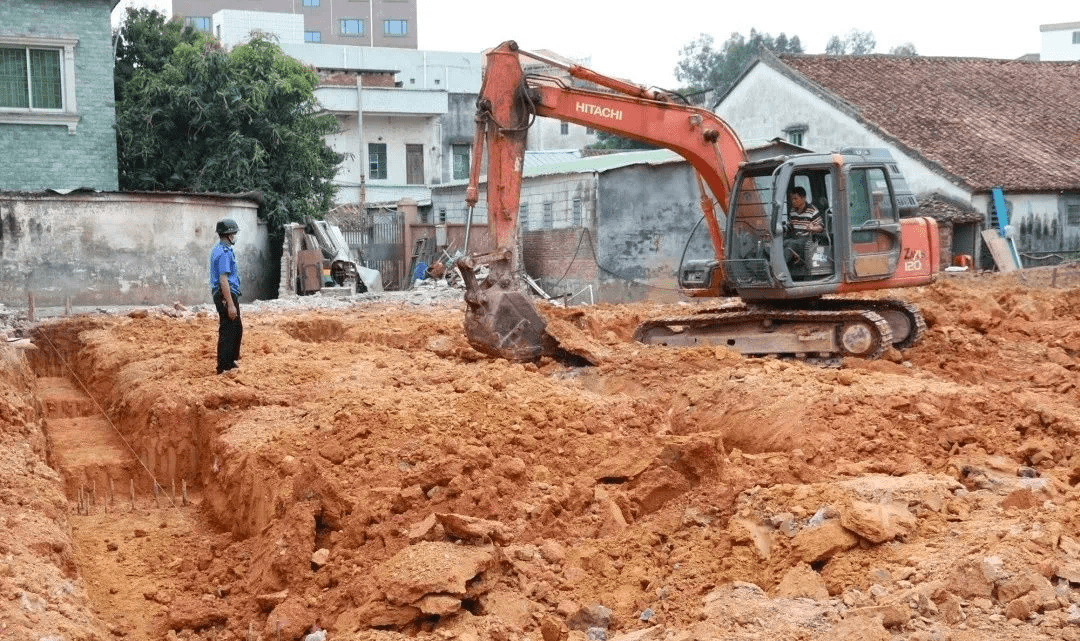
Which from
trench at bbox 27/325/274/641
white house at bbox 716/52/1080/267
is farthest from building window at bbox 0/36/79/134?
white house at bbox 716/52/1080/267

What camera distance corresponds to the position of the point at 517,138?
1293cm

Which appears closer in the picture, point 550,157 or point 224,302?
point 224,302

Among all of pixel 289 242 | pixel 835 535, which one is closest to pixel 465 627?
pixel 835 535

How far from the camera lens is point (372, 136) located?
4206 centimetres

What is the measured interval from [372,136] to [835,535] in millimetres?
37224

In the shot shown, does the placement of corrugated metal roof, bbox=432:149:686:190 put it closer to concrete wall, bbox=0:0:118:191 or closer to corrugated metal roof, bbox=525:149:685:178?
corrugated metal roof, bbox=525:149:685:178

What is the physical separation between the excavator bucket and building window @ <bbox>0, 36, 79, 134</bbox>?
14991 millimetres

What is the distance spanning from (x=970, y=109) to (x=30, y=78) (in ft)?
75.2

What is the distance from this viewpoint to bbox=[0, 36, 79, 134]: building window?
23844mm

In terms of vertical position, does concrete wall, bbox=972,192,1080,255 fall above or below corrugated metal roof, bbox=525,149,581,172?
below

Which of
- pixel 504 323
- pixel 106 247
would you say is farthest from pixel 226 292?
pixel 106 247

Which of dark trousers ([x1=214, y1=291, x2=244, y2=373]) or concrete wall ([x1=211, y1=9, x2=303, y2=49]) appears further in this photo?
concrete wall ([x1=211, y1=9, x2=303, y2=49])

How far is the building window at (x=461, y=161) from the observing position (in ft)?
144

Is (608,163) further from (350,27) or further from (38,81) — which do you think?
(350,27)
